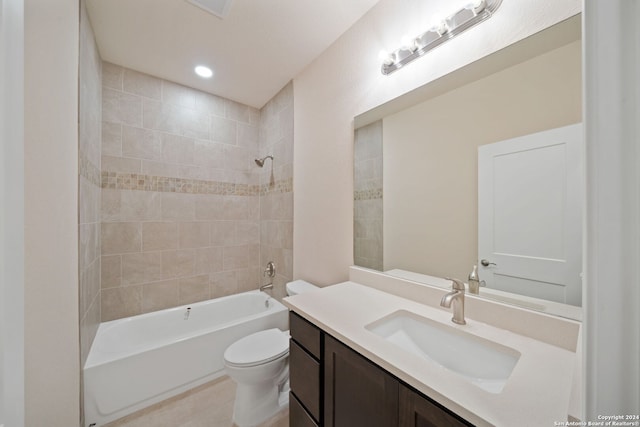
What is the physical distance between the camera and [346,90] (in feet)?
5.24

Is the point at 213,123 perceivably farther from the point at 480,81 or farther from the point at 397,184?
the point at 480,81

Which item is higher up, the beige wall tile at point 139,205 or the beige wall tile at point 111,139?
the beige wall tile at point 111,139

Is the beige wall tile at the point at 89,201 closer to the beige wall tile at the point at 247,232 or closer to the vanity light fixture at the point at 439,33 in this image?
the beige wall tile at the point at 247,232

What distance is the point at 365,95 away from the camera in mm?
1459

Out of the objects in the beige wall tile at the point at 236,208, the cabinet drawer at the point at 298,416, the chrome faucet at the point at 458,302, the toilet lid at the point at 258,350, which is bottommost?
the cabinet drawer at the point at 298,416

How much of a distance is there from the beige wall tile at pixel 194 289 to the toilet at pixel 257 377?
1036 millimetres

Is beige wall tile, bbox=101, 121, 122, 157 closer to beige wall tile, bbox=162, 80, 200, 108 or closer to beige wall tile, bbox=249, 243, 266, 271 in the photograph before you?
beige wall tile, bbox=162, 80, 200, 108

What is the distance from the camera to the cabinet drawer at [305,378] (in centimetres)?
97

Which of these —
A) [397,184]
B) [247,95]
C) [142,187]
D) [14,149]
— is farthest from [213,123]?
[14,149]

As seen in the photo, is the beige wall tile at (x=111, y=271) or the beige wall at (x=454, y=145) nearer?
the beige wall at (x=454, y=145)

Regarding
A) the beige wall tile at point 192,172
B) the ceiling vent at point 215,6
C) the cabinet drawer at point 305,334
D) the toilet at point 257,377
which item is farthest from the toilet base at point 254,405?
the ceiling vent at point 215,6

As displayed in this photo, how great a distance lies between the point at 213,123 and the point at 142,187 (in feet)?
3.04

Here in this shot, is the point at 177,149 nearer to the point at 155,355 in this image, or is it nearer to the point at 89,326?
the point at 89,326

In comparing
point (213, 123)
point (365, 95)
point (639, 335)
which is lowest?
point (639, 335)
